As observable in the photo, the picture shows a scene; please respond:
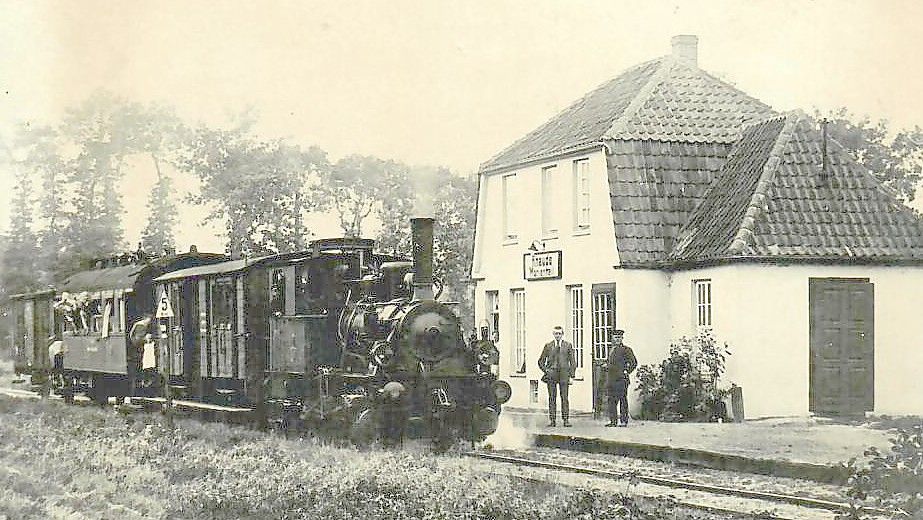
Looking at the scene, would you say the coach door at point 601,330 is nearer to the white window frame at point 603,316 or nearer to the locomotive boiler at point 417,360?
the white window frame at point 603,316

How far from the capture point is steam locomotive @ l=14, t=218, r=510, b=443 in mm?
12133

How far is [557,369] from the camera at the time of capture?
551 inches

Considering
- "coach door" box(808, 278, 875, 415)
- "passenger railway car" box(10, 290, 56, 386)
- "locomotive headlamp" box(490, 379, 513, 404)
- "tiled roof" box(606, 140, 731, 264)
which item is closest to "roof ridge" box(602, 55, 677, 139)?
"tiled roof" box(606, 140, 731, 264)

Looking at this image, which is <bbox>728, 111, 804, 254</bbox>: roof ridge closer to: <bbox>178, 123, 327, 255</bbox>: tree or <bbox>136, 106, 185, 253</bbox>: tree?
<bbox>178, 123, 327, 255</bbox>: tree

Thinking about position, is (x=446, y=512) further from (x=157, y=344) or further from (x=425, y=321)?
(x=157, y=344)

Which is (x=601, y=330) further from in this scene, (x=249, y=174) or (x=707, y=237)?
(x=249, y=174)

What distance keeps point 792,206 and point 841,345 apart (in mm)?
1709

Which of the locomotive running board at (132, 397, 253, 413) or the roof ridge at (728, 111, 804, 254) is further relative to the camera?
the roof ridge at (728, 111, 804, 254)

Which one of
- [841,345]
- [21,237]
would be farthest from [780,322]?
[21,237]

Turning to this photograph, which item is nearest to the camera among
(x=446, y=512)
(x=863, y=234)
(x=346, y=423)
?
(x=446, y=512)

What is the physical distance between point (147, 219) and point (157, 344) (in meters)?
4.53

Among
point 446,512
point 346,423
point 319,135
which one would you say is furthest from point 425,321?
point 446,512

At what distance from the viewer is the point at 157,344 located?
1495 centimetres

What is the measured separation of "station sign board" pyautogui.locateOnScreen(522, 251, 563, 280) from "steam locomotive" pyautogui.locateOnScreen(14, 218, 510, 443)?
1.39 metres
